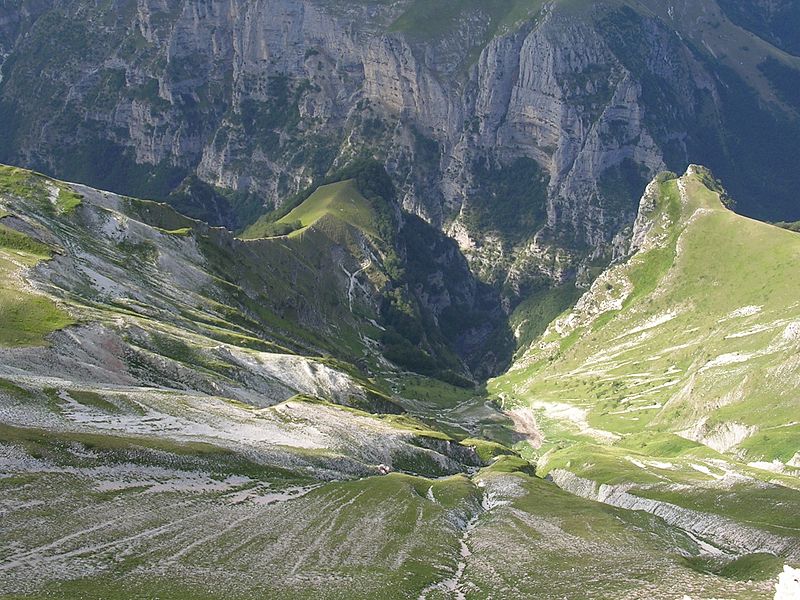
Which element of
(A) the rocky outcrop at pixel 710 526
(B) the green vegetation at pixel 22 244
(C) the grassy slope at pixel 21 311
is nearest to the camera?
(A) the rocky outcrop at pixel 710 526

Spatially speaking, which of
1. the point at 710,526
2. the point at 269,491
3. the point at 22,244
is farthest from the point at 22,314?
the point at 710,526

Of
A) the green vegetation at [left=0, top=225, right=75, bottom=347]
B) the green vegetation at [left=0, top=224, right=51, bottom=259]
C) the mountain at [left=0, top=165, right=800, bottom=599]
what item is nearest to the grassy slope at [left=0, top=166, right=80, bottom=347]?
the green vegetation at [left=0, top=225, right=75, bottom=347]

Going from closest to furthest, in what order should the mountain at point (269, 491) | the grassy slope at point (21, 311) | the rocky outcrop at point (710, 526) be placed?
the mountain at point (269, 491)
the rocky outcrop at point (710, 526)
the grassy slope at point (21, 311)

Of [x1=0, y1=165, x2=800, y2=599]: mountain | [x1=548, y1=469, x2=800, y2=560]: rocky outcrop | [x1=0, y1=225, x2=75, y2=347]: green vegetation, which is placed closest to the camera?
[x1=0, y1=165, x2=800, y2=599]: mountain

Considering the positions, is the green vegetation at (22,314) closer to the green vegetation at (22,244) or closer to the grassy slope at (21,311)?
the grassy slope at (21,311)

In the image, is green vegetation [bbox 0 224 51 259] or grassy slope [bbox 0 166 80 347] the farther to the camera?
green vegetation [bbox 0 224 51 259]

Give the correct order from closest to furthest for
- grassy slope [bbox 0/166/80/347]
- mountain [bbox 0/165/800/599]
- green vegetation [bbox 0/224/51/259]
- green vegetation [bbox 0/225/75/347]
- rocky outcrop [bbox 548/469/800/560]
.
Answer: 1. mountain [bbox 0/165/800/599]
2. rocky outcrop [bbox 548/469/800/560]
3. green vegetation [bbox 0/225/75/347]
4. grassy slope [bbox 0/166/80/347]
5. green vegetation [bbox 0/224/51/259]

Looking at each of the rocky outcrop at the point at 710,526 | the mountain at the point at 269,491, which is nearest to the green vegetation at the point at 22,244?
the mountain at the point at 269,491

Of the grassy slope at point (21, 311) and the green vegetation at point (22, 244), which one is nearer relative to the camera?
the grassy slope at point (21, 311)

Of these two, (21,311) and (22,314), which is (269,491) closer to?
(22,314)

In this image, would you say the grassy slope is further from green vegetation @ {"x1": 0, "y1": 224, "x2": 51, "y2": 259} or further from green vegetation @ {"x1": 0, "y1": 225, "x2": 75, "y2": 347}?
green vegetation @ {"x1": 0, "y1": 224, "x2": 51, "y2": 259}

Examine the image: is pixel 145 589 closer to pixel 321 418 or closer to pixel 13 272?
pixel 321 418

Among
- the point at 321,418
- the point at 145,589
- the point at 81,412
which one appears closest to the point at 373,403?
the point at 321,418
